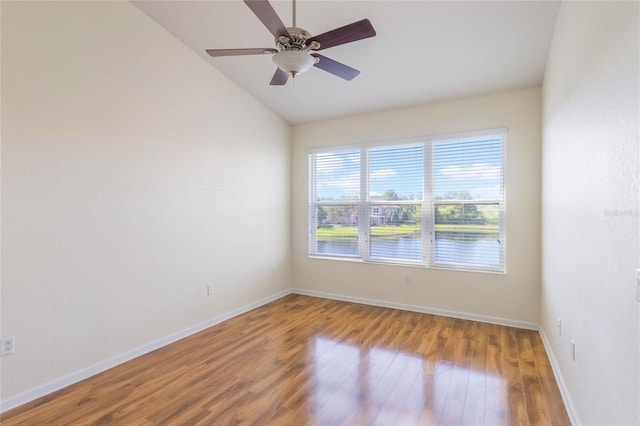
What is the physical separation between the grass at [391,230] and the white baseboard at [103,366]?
1673 millimetres

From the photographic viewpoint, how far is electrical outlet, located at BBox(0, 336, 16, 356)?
2152 millimetres

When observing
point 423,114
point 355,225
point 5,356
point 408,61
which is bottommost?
point 5,356

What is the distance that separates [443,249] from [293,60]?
3038 millimetres

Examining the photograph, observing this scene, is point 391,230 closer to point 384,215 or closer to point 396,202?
point 384,215

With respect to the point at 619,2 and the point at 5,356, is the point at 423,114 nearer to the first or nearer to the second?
the point at 619,2

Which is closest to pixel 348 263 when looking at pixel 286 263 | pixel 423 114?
pixel 286 263

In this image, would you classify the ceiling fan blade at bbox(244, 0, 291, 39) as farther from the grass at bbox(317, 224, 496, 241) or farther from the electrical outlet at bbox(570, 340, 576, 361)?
the grass at bbox(317, 224, 496, 241)

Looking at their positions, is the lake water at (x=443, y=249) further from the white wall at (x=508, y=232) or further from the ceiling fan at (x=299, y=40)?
the ceiling fan at (x=299, y=40)

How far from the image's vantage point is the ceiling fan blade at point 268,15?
1777 mm

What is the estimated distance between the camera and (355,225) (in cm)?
477

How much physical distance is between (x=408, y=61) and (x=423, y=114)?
100 centimetres

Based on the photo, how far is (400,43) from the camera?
3.05m

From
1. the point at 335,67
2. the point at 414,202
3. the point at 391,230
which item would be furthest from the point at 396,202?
the point at 335,67

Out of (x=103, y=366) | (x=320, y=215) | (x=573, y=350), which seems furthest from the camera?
(x=320, y=215)
